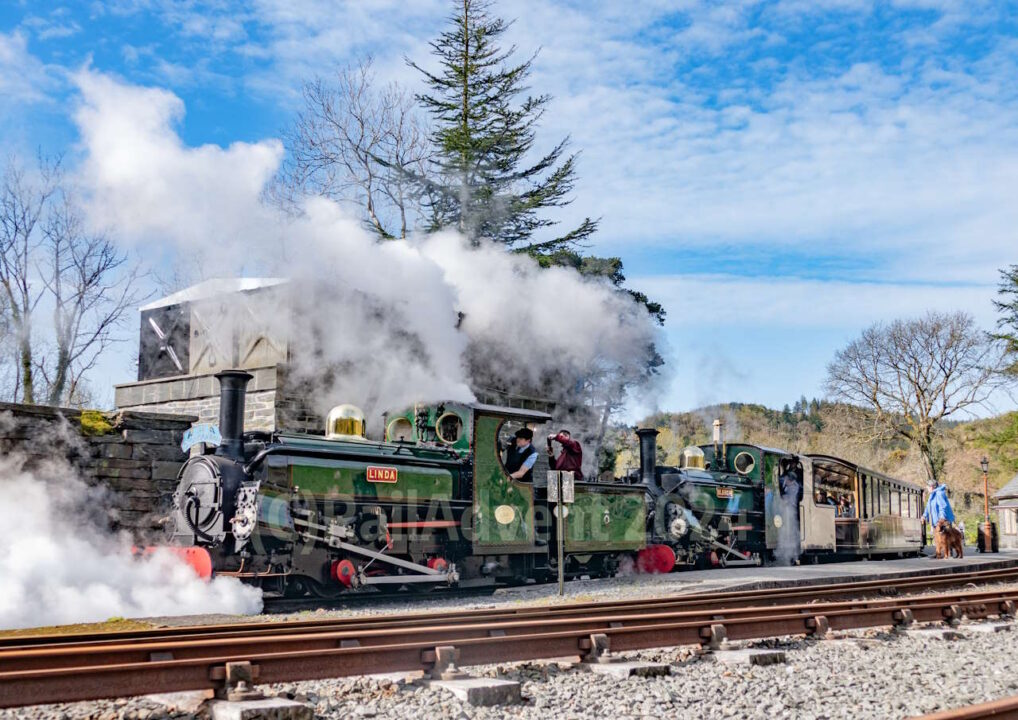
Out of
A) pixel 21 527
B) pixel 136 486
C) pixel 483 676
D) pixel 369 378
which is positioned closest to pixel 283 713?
pixel 483 676

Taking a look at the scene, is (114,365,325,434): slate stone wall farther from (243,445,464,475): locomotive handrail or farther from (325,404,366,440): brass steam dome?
(243,445,464,475): locomotive handrail

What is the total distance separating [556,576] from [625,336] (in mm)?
8609

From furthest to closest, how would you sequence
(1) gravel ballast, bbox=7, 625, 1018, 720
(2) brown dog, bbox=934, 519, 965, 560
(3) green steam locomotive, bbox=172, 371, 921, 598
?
(2) brown dog, bbox=934, 519, 965, 560 < (3) green steam locomotive, bbox=172, 371, 921, 598 < (1) gravel ballast, bbox=7, 625, 1018, 720

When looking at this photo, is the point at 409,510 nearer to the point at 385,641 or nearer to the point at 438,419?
the point at 438,419

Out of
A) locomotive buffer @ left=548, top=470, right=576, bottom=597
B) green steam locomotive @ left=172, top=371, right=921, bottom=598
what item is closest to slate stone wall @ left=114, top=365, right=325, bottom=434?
green steam locomotive @ left=172, top=371, right=921, bottom=598

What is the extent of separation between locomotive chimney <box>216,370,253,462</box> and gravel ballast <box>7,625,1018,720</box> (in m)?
5.70

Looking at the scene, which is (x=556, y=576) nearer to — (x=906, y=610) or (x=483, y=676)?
(x=906, y=610)

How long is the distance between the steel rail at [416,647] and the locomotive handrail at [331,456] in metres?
3.78

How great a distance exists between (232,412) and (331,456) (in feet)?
4.16

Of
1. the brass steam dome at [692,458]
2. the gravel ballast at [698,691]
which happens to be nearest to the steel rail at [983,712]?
the gravel ballast at [698,691]

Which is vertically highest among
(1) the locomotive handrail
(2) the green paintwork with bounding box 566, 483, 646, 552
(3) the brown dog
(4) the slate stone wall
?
(4) the slate stone wall

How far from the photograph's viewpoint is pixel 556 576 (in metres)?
14.9

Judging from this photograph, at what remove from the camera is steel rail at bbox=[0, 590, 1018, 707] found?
486 cm

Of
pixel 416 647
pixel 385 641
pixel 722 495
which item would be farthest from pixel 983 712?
pixel 722 495
